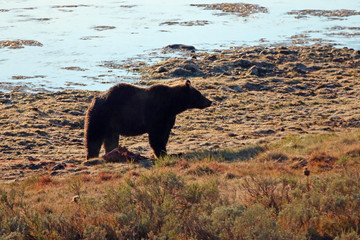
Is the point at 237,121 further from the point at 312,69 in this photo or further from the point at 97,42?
the point at 97,42

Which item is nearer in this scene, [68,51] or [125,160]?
[125,160]

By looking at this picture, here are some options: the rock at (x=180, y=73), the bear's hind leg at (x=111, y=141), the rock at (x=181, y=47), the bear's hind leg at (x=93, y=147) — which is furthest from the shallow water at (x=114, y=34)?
the bear's hind leg at (x=93, y=147)

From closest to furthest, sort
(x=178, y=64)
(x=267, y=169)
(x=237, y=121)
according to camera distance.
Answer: (x=267, y=169) < (x=237, y=121) < (x=178, y=64)

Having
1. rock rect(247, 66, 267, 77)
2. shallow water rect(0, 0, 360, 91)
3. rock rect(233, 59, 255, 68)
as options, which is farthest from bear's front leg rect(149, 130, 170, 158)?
rock rect(233, 59, 255, 68)

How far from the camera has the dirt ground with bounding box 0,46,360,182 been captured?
1723 cm

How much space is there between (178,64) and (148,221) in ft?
99.2

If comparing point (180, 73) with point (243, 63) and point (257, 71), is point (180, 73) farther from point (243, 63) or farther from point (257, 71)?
point (257, 71)

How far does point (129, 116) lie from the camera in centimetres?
1462

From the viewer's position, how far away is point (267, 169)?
39.1 feet

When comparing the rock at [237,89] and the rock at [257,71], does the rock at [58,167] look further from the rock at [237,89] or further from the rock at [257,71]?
the rock at [257,71]

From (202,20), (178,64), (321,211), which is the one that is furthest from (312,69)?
(202,20)

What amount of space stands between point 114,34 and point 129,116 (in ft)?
135

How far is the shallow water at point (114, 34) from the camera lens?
36.0 m

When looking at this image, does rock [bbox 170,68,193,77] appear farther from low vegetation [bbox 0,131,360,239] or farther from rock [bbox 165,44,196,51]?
low vegetation [bbox 0,131,360,239]
